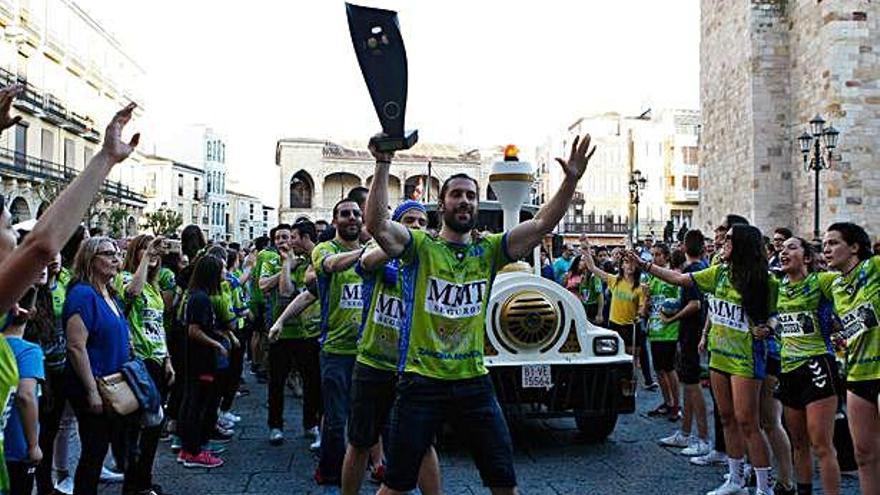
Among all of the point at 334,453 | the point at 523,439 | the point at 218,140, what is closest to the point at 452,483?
the point at 334,453

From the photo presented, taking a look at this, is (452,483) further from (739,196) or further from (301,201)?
(301,201)

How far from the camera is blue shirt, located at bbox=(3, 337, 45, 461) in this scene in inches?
136

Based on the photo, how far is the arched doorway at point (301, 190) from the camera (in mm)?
60594

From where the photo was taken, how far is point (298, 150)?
198ft

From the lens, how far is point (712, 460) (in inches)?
256

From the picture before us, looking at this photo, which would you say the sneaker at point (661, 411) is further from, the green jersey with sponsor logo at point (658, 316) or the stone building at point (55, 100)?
the stone building at point (55, 100)

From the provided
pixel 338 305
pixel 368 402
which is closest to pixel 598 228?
pixel 338 305

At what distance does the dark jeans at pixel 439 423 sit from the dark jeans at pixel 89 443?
6.45 feet

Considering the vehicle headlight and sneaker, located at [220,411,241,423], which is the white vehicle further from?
sneaker, located at [220,411,241,423]

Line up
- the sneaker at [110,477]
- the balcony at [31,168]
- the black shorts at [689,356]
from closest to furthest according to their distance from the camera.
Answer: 1. the sneaker at [110,477]
2. the black shorts at [689,356]
3. the balcony at [31,168]

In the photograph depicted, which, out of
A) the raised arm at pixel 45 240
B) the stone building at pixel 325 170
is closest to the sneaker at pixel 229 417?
the raised arm at pixel 45 240

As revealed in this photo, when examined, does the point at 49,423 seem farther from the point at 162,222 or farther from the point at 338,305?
the point at 162,222

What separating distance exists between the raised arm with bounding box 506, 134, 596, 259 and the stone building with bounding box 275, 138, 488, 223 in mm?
54073

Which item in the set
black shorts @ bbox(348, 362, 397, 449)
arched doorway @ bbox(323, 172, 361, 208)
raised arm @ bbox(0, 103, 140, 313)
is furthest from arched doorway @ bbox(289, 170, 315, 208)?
raised arm @ bbox(0, 103, 140, 313)
